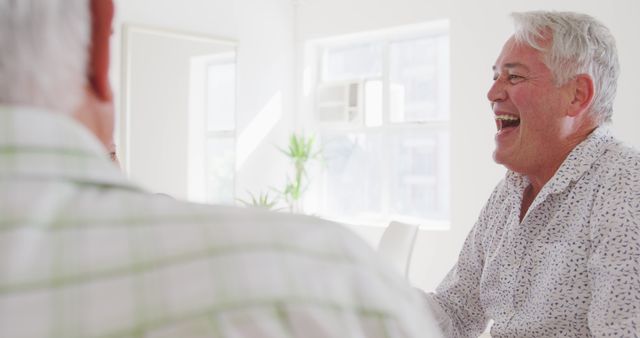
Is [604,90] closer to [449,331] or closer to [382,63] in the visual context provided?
[449,331]

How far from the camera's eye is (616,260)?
1.30 m

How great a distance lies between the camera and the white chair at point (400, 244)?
348cm

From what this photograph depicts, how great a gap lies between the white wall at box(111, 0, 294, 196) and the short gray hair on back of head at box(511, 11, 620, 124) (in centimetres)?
390

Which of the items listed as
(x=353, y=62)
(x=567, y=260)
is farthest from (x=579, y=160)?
(x=353, y=62)

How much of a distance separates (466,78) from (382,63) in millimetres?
1036

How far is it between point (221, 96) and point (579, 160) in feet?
13.9

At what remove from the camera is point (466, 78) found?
4.70 m

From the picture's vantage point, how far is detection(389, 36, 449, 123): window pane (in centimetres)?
516

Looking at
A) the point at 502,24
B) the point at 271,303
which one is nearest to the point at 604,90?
the point at 271,303

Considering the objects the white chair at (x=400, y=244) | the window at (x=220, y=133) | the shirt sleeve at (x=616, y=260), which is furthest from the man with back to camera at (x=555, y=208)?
the window at (x=220, y=133)

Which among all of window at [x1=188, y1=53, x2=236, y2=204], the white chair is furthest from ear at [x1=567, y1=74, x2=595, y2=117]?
window at [x1=188, y1=53, x2=236, y2=204]

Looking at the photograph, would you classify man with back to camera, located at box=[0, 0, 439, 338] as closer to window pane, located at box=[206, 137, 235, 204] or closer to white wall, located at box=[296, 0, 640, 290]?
white wall, located at box=[296, 0, 640, 290]

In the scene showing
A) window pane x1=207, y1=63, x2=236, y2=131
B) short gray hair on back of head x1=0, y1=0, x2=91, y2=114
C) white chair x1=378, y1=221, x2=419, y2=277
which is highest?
window pane x1=207, y1=63, x2=236, y2=131

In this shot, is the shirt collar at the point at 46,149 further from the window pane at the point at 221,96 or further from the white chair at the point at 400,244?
the window pane at the point at 221,96
